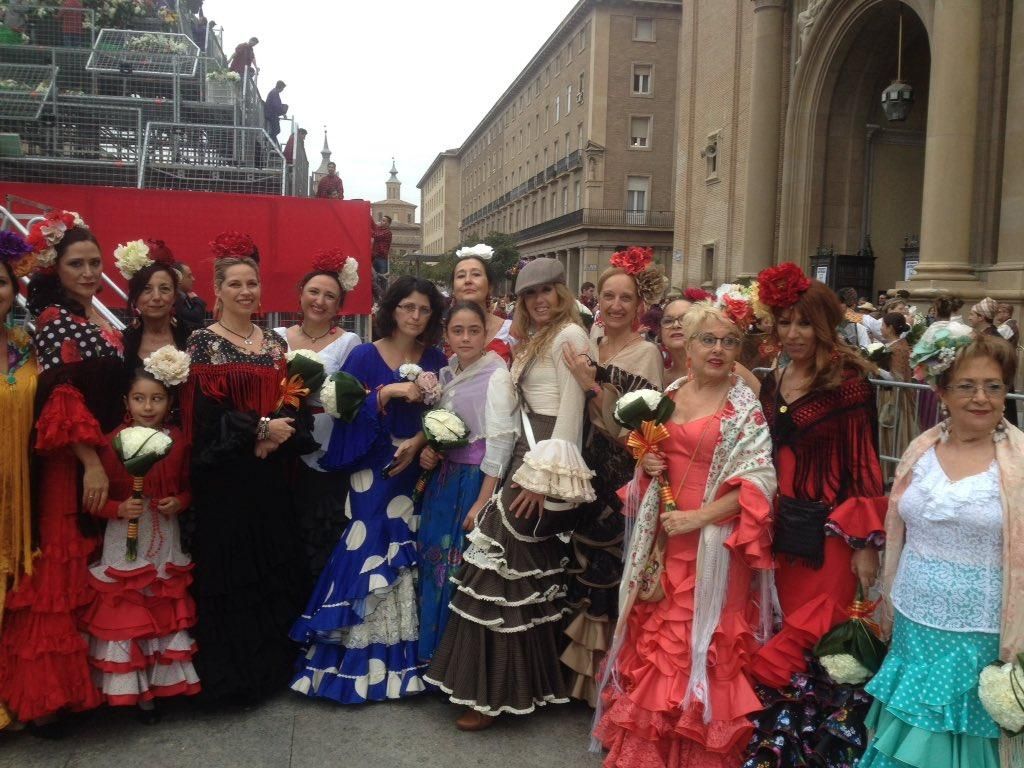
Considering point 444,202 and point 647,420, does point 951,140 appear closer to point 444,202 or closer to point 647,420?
point 647,420

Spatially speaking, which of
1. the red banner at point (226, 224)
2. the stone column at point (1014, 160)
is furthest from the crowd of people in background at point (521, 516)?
the stone column at point (1014, 160)

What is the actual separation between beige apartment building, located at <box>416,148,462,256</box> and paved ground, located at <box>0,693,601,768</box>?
9952cm

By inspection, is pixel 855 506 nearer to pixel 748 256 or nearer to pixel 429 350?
pixel 429 350

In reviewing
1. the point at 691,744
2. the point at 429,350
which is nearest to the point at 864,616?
the point at 691,744

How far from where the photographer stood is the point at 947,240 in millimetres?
14211

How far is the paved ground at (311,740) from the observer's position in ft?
12.1

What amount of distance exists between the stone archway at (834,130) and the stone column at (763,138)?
325mm

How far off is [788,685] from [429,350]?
2.54m

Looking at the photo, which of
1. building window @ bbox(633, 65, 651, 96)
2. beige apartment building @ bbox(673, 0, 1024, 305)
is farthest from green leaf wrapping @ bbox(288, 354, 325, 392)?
building window @ bbox(633, 65, 651, 96)

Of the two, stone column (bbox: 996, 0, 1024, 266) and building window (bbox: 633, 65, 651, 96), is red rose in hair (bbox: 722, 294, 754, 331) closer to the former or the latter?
stone column (bbox: 996, 0, 1024, 266)

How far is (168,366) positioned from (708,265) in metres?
24.8

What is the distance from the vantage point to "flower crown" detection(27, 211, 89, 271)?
155 inches

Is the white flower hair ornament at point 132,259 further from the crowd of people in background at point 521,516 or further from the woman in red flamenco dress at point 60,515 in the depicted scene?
the woman in red flamenco dress at point 60,515

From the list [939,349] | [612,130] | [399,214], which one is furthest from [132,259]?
[399,214]
